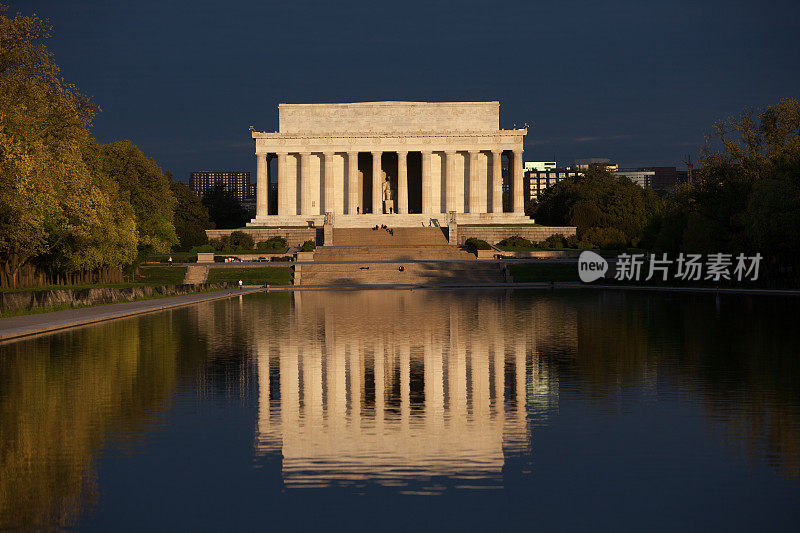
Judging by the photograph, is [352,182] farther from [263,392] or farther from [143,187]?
[263,392]

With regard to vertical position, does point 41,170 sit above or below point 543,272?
above

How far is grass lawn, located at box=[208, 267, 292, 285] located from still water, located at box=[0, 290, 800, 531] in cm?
4339

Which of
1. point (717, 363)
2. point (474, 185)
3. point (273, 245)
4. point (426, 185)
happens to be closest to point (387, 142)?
point (426, 185)

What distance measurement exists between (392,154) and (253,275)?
51019 millimetres

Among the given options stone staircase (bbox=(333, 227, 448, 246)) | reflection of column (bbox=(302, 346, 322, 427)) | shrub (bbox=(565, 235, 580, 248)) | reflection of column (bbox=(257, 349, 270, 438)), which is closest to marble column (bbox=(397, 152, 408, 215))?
stone staircase (bbox=(333, 227, 448, 246))

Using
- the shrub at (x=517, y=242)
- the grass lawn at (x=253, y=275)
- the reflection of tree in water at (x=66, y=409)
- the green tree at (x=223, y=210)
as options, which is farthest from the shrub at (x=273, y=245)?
the reflection of tree in water at (x=66, y=409)

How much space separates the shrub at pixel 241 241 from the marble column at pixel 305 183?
66.2 ft

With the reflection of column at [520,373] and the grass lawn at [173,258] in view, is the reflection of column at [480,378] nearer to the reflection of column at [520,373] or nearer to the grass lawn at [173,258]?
the reflection of column at [520,373]

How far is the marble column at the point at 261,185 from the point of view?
374ft

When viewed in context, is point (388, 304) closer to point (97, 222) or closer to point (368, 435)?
point (97, 222)

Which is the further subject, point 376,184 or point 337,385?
point 376,184

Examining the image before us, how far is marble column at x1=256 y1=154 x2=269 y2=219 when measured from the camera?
374 ft

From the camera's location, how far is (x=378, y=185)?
115688 mm

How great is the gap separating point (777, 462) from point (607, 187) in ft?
312
